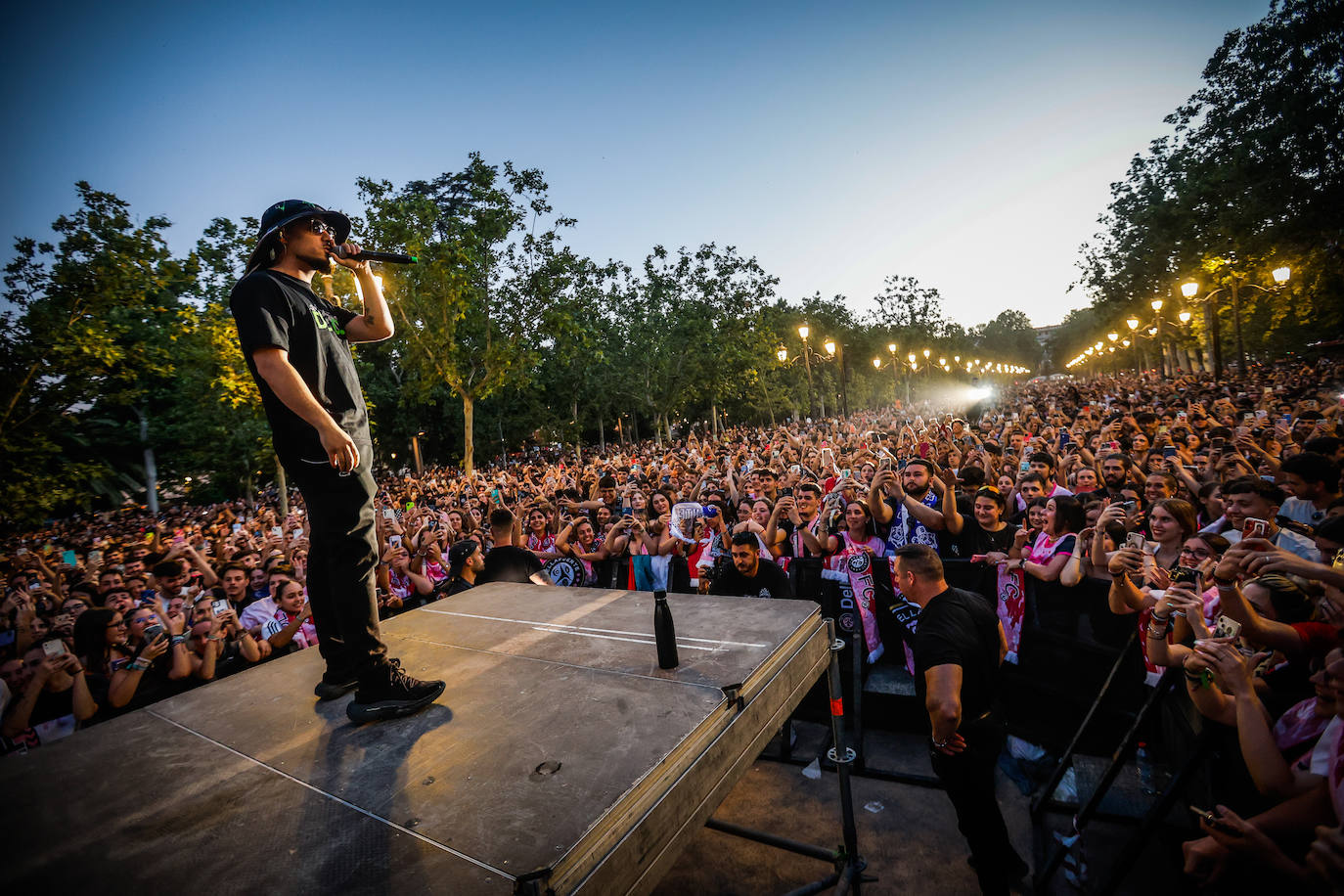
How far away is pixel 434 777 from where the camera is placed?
1812mm


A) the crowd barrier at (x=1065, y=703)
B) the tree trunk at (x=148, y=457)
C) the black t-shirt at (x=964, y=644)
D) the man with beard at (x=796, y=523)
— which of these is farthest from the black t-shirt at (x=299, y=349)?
the tree trunk at (x=148, y=457)

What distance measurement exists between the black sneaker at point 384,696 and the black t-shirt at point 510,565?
340 cm

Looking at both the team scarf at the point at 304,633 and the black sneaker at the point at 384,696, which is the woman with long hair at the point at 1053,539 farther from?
the team scarf at the point at 304,633

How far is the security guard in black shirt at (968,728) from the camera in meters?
3.04

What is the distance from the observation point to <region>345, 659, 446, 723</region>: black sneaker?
2170 mm

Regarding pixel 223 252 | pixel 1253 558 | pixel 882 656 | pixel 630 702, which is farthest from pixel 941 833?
pixel 223 252

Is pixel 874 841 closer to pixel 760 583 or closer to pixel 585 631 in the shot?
pixel 760 583

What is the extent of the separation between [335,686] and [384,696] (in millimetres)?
451

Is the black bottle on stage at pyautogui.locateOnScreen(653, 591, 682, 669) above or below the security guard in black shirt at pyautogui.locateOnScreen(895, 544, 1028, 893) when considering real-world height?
above

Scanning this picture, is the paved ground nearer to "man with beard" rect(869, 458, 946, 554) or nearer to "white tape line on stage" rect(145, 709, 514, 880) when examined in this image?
"man with beard" rect(869, 458, 946, 554)

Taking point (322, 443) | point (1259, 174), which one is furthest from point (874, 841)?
point (1259, 174)

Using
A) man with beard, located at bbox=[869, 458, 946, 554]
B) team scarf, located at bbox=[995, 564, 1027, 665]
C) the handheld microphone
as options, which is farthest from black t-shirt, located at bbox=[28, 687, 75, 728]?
team scarf, located at bbox=[995, 564, 1027, 665]

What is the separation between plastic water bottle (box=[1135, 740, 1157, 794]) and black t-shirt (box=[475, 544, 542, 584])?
201 inches

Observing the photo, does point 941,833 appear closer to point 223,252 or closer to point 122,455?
point 223,252
